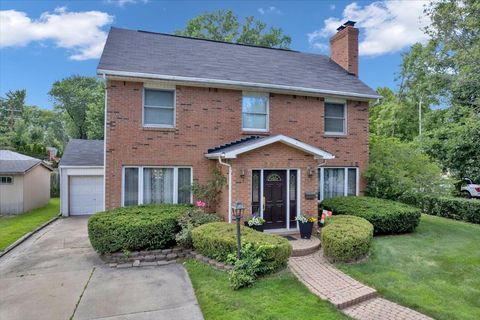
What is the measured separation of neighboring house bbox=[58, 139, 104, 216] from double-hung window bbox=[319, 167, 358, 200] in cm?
1239

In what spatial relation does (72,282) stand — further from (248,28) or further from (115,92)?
(248,28)

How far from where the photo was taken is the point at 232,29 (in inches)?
1276

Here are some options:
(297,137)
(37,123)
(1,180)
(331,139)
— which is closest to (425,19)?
(331,139)

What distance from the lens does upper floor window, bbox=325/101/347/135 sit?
13.4 meters

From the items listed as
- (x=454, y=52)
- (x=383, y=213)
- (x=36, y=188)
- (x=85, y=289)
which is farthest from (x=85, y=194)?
(x=454, y=52)

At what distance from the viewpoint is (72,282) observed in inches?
281

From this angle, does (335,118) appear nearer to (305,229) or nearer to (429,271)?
(305,229)

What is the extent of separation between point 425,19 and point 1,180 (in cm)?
2873

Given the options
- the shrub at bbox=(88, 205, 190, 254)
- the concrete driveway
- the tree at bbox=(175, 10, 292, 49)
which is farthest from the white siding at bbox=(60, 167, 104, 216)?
the tree at bbox=(175, 10, 292, 49)

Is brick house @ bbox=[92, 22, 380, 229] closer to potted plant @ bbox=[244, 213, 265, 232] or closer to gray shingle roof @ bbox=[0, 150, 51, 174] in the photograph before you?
potted plant @ bbox=[244, 213, 265, 232]

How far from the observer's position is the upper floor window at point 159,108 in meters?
11.0

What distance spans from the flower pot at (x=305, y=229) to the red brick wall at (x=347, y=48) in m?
9.20

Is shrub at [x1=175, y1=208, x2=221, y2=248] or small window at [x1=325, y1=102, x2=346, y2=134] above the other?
small window at [x1=325, y1=102, x2=346, y2=134]

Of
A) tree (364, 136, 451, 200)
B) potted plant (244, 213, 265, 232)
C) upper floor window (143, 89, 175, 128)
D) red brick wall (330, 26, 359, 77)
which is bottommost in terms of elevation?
potted plant (244, 213, 265, 232)
